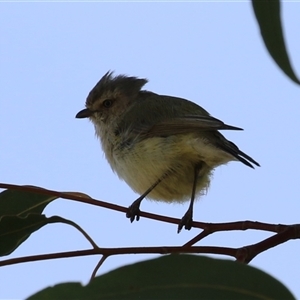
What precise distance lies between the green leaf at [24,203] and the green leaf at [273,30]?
5.08ft

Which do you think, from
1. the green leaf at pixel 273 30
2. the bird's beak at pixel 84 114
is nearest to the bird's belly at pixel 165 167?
the bird's beak at pixel 84 114

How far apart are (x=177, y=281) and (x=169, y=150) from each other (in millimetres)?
2395

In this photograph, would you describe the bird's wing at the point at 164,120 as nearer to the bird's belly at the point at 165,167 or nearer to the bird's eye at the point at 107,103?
the bird's belly at the point at 165,167

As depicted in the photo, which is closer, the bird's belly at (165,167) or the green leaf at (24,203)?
the green leaf at (24,203)

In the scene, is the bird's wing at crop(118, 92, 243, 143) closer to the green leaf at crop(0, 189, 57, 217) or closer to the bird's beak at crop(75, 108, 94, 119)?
the bird's beak at crop(75, 108, 94, 119)

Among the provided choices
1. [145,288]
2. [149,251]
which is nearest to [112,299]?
[145,288]

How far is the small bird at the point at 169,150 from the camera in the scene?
4.13 metres

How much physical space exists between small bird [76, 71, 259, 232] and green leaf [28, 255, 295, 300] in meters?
1.79

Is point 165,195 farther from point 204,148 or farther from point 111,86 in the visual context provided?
point 111,86

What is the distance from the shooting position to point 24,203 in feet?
10.2

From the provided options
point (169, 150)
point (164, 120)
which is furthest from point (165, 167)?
point (164, 120)

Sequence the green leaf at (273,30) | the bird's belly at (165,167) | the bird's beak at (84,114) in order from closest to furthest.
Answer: the green leaf at (273,30)
the bird's belly at (165,167)
the bird's beak at (84,114)

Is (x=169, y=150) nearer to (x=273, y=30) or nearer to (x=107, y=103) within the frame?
(x=107, y=103)

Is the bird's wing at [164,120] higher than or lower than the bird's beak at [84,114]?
lower
